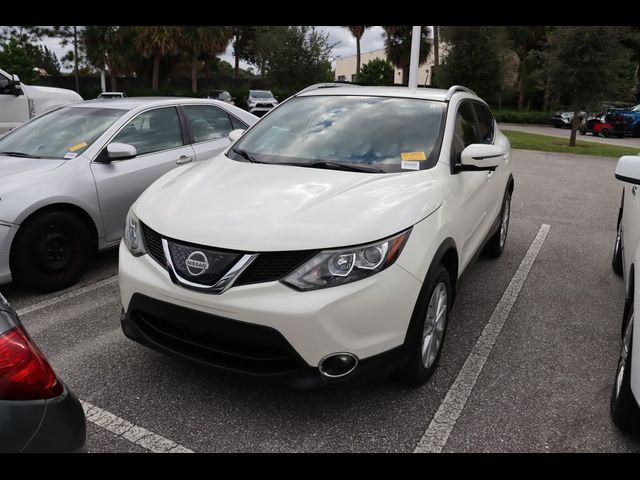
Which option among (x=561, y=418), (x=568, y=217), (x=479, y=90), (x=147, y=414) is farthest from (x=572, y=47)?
(x=147, y=414)

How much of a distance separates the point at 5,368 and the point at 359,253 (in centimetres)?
149

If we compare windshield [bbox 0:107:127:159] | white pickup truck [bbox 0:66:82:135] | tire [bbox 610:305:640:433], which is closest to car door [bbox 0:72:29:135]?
white pickup truck [bbox 0:66:82:135]

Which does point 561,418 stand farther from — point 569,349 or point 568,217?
point 568,217

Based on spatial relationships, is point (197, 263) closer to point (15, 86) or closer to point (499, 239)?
point (499, 239)

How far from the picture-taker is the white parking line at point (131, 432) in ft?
8.16

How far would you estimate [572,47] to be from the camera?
16.5 meters

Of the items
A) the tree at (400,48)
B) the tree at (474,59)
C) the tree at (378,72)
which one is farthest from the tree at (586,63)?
the tree at (378,72)

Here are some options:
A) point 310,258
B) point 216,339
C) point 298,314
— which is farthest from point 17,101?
point 298,314

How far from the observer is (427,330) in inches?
115

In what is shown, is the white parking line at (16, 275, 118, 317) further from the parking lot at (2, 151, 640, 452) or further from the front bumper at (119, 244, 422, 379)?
the front bumper at (119, 244, 422, 379)

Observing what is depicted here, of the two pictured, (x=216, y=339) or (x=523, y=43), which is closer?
(x=216, y=339)

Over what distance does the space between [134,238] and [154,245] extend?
0.23 metres

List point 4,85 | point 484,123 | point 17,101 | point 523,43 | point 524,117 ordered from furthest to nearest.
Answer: point 523,43 < point 524,117 < point 17,101 < point 4,85 < point 484,123

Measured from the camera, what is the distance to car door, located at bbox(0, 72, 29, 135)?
8.90m
